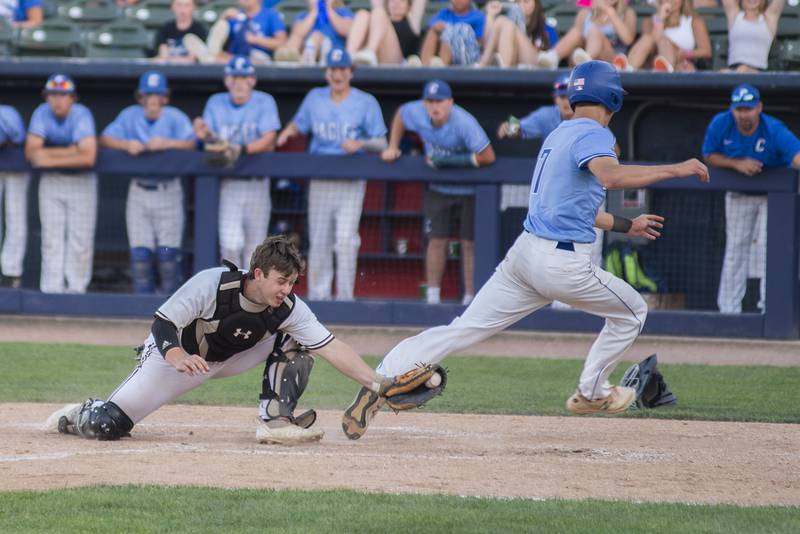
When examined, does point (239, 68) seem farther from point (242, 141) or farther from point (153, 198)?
point (153, 198)

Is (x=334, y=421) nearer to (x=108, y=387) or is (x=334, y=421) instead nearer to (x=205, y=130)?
(x=108, y=387)

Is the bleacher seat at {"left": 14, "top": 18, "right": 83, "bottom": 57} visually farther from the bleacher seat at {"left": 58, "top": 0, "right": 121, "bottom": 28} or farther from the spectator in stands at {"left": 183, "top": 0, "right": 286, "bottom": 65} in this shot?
the spectator in stands at {"left": 183, "top": 0, "right": 286, "bottom": 65}

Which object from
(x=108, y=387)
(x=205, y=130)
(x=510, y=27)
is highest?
(x=510, y=27)

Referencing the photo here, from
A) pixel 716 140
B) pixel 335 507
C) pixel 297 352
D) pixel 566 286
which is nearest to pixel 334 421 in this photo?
pixel 297 352

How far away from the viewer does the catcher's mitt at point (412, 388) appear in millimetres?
5738

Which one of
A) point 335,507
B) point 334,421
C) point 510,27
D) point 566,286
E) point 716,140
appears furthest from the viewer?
point 510,27

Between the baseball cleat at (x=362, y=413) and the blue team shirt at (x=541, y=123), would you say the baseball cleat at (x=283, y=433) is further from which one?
the blue team shirt at (x=541, y=123)

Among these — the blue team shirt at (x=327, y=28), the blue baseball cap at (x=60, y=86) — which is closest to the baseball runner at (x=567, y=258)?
the blue baseball cap at (x=60, y=86)

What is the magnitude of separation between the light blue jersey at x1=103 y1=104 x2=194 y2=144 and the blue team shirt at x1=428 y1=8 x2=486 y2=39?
8.06ft

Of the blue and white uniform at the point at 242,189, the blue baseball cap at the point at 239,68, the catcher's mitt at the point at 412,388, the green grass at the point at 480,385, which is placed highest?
the blue baseball cap at the point at 239,68

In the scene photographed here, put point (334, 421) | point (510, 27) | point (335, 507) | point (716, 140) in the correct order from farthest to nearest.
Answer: point (510, 27) < point (716, 140) < point (334, 421) < point (335, 507)

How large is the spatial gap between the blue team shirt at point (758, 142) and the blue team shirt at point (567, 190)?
4500 millimetres

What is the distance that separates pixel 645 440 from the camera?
6125mm

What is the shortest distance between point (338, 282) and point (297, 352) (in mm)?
4726
